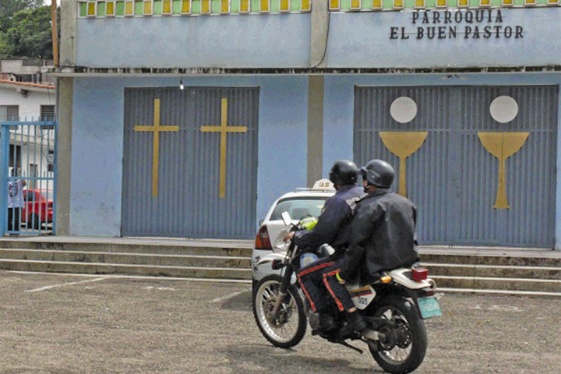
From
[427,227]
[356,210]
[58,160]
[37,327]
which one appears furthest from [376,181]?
[58,160]

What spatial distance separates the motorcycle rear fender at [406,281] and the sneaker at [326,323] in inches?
30.4

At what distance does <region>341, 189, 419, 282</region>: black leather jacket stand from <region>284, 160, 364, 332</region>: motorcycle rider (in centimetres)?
22

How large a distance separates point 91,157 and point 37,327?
30.7ft

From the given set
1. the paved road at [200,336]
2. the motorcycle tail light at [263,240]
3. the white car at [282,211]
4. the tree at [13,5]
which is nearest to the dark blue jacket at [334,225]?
the paved road at [200,336]

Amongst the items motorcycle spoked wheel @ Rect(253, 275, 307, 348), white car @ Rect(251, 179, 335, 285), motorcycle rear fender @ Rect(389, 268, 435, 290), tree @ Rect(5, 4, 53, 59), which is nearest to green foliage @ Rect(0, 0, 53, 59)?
tree @ Rect(5, 4, 53, 59)

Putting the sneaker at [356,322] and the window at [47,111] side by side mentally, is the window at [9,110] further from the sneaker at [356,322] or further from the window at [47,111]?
the sneaker at [356,322]

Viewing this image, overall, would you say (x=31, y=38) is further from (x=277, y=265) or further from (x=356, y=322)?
(x=356, y=322)

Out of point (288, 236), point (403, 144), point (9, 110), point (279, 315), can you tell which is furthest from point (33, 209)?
point (9, 110)

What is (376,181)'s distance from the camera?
735 cm

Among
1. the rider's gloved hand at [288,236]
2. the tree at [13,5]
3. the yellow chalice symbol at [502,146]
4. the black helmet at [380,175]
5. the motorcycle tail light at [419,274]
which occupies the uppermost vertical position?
the tree at [13,5]

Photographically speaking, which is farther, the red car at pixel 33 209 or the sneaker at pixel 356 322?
the red car at pixel 33 209

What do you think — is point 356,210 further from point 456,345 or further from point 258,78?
point 258,78

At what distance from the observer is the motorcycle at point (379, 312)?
22.6ft

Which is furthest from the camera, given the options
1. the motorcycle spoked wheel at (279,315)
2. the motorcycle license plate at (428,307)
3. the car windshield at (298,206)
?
the car windshield at (298,206)
